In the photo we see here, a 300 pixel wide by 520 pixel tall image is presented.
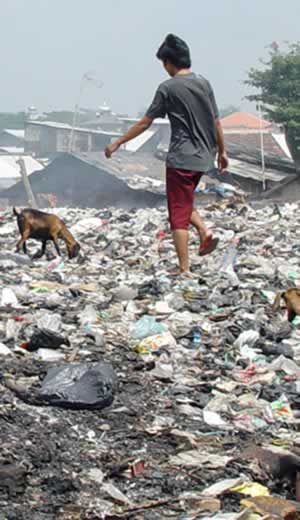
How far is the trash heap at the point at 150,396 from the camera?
2.74 m

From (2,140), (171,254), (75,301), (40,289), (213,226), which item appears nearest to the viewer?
(75,301)

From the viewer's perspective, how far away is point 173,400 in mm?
3709

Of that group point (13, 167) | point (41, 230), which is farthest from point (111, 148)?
point (13, 167)

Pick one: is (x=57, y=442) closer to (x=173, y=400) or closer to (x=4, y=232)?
(x=173, y=400)

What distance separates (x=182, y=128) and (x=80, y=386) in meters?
3.21

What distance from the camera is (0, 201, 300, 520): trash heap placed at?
2738 millimetres

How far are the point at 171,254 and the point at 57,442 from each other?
5.56m

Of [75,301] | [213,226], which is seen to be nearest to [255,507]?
[75,301]

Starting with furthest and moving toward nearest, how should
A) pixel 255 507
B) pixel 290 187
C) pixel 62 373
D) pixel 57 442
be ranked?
pixel 290 187
pixel 62 373
pixel 57 442
pixel 255 507

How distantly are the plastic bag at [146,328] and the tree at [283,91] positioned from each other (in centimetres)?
2848

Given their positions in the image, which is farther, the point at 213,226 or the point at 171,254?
the point at 213,226

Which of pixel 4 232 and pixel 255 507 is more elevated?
pixel 255 507

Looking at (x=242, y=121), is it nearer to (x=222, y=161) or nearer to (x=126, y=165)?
(x=126, y=165)

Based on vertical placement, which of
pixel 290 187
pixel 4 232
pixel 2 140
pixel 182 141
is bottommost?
pixel 2 140
